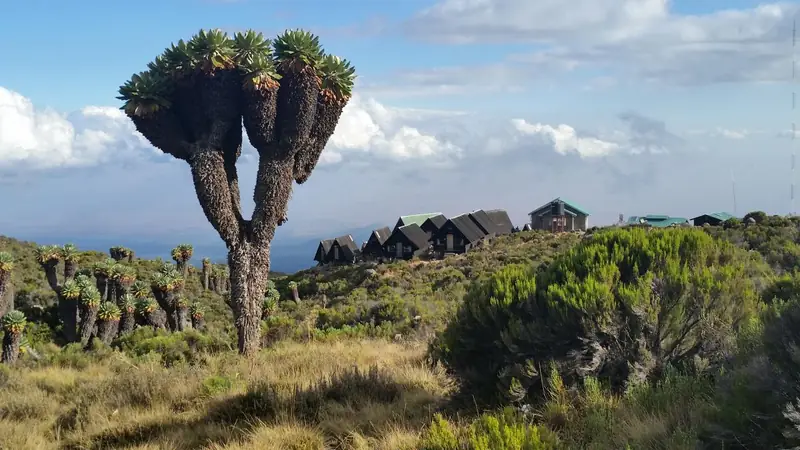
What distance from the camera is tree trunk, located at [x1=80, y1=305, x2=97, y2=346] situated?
78.5 ft

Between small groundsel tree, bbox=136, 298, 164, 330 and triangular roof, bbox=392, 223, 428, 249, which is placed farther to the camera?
triangular roof, bbox=392, 223, 428, 249

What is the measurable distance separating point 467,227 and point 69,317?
4086 cm

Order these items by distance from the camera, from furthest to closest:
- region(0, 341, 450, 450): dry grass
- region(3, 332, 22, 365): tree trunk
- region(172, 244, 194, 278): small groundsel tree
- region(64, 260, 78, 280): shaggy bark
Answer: region(172, 244, 194, 278): small groundsel tree
region(64, 260, 78, 280): shaggy bark
region(3, 332, 22, 365): tree trunk
region(0, 341, 450, 450): dry grass

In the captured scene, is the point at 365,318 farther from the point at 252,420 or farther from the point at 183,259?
the point at 183,259

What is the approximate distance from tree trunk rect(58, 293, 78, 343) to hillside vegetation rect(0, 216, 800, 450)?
16.6 m

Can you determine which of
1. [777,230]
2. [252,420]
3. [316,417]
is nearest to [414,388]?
[316,417]

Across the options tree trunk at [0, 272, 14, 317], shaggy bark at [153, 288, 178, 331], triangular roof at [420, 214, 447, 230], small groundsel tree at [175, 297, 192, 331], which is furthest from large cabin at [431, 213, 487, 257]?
tree trunk at [0, 272, 14, 317]

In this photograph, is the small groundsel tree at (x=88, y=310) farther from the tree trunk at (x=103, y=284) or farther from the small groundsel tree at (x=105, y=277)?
the tree trunk at (x=103, y=284)

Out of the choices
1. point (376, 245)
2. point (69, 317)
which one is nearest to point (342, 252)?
point (376, 245)

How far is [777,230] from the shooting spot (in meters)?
32.0

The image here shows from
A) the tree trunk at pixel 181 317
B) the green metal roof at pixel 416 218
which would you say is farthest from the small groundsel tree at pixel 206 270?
the green metal roof at pixel 416 218

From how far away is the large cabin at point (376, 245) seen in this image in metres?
63.2

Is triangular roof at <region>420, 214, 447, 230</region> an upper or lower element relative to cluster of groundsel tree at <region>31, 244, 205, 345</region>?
upper

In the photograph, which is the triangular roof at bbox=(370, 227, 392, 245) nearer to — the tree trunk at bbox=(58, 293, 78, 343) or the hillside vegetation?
the tree trunk at bbox=(58, 293, 78, 343)
